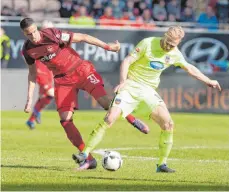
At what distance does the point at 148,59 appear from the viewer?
12.5 metres

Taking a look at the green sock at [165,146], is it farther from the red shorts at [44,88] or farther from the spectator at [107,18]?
the spectator at [107,18]

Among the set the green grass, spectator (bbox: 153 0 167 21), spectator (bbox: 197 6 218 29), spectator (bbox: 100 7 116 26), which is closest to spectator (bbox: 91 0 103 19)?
spectator (bbox: 100 7 116 26)

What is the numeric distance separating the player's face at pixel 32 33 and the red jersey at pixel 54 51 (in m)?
0.15

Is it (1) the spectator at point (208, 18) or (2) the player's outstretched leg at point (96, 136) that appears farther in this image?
(1) the spectator at point (208, 18)

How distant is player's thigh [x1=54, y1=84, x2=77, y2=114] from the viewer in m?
12.7

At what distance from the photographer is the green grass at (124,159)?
11.0 m

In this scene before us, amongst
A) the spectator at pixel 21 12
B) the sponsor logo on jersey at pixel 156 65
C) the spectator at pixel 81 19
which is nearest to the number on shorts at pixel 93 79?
the sponsor logo on jersey at pixel 156 65

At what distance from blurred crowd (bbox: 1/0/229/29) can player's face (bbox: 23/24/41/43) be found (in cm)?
1322

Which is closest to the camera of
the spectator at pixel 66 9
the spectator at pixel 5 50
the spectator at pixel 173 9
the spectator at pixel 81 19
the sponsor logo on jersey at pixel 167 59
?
the sponsor logo on jersey at pixel 167 59

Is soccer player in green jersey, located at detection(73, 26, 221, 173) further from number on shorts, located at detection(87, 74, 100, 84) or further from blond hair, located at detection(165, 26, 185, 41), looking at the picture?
number on shorts, located at detection(87, 74, 100, 84)

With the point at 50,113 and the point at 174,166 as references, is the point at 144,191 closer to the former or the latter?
the point at 174,166

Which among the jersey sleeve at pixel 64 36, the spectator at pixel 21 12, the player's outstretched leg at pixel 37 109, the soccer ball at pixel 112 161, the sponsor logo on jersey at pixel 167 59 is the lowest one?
the player's outstretched leg at pixel 37 109

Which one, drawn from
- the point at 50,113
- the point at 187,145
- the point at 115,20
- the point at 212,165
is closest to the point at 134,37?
the point at 115,20

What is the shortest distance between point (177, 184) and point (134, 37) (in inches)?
613
